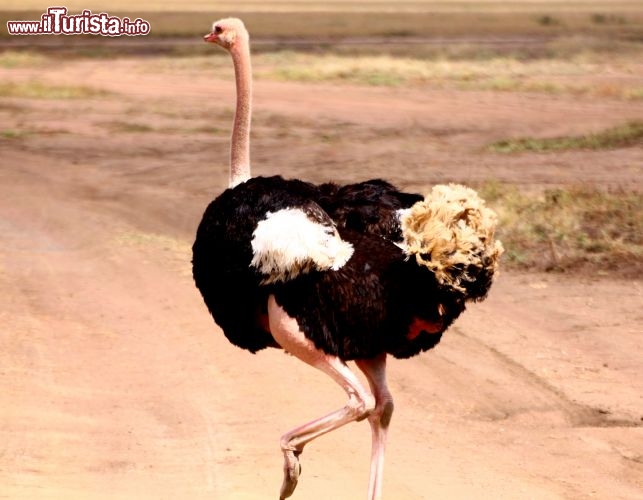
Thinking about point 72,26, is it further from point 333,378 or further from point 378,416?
point 333,378

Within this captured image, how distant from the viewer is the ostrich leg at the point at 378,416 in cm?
618

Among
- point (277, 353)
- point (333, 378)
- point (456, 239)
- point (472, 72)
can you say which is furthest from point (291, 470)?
point (472, 72)

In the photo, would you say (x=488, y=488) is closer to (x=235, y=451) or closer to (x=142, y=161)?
(x=235, y=451)

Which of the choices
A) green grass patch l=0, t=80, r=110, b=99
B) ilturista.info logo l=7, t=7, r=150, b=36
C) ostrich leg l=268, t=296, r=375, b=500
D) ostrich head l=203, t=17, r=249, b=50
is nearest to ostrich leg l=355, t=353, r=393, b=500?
ostrich leg l=268, t=296, r=375, b=500

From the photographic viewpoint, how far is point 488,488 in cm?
700

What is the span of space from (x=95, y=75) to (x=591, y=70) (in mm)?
10815

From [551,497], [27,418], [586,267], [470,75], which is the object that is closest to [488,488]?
[551,497]

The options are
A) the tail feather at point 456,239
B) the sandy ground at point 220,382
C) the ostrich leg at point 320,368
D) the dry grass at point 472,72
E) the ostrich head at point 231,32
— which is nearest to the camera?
the tail feather at point 456,239

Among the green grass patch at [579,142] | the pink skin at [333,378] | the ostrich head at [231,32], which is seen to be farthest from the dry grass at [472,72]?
the pink skin at [333,378]

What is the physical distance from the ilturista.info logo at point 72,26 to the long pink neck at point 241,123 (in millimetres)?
38626

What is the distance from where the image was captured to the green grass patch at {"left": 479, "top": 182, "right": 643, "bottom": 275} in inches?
462

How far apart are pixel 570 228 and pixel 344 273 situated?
280 inches

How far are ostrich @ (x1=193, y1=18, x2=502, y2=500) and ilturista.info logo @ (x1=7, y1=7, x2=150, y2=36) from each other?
3973cm

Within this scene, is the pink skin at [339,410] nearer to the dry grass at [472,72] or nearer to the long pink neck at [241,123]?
the long pink neck at [241,123]
